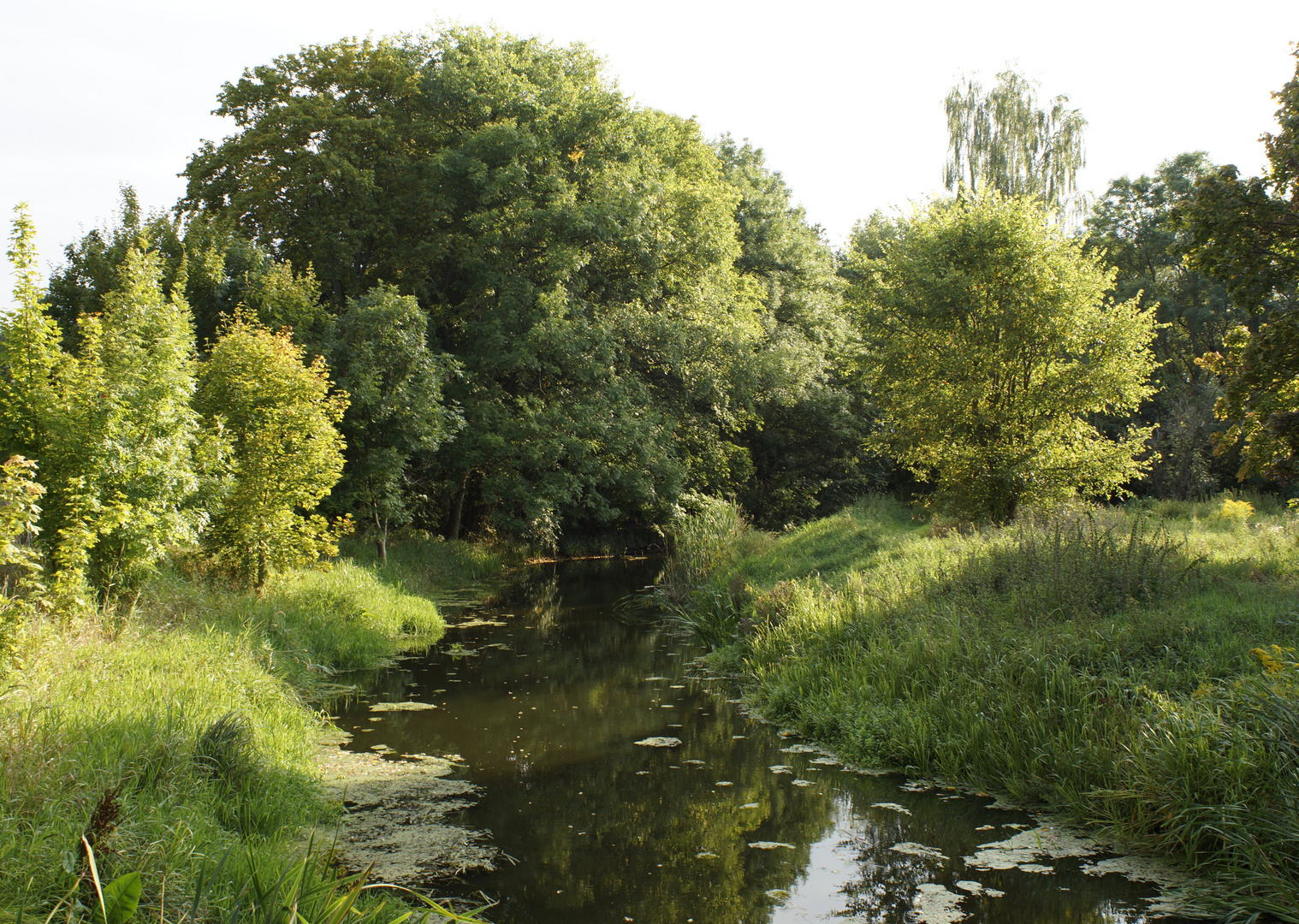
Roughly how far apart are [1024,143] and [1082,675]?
89.9 ft

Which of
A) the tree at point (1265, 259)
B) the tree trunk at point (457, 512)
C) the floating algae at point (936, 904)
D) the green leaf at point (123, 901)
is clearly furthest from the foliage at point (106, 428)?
the tree trunk at point (457, 512)

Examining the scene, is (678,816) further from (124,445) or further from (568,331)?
(568,331)

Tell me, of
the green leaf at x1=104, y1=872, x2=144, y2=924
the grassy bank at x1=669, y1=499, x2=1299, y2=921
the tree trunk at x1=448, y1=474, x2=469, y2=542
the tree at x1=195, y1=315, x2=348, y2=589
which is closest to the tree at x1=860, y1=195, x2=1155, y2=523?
the grassy bank at x1=669, y1=499, x2=1299, y2=921

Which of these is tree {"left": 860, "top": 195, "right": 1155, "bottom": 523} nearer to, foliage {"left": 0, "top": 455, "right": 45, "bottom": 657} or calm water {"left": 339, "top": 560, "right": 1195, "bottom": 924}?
calm water {"left": 339, "top": 560, "right": 1195, "bottom": 924}

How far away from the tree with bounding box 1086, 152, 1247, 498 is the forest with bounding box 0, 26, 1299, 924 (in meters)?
0.21

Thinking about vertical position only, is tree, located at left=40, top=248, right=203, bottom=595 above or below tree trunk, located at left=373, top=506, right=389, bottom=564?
above

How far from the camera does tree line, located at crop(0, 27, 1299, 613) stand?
9609 mm

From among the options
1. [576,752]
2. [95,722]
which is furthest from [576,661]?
[95,722]

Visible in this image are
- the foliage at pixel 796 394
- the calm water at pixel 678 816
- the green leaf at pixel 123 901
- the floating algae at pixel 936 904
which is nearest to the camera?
the green leaf at pixel 123 901

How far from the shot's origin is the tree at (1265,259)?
945 cm

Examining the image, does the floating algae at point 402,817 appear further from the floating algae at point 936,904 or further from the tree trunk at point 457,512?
the tree trunk at point 457,512

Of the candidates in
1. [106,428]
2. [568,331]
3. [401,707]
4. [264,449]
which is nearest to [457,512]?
[568,331]

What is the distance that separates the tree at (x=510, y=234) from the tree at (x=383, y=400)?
9.64 ft

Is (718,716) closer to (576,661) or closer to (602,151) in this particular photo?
(576,661)
